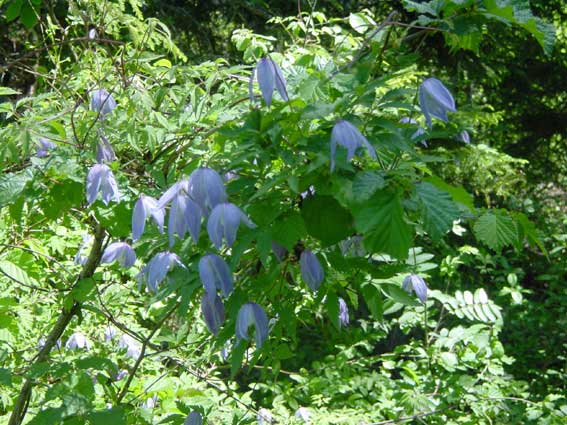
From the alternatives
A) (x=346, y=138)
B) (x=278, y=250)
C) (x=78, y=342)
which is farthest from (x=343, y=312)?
(x=78, y=342)

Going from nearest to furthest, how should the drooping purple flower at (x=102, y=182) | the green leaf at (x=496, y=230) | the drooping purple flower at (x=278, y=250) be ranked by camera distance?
the green leaf at (x=496, y=230) → the drooping purple flower at (x=278, y=250) → the drooping purple flower at (x=102, y=182)

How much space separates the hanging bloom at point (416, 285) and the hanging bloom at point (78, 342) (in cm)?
142

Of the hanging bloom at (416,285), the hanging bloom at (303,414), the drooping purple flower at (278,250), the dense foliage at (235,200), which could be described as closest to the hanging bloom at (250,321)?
the dense foliage at (235,200)

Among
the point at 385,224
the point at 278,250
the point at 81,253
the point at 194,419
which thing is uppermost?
the point at 385,224

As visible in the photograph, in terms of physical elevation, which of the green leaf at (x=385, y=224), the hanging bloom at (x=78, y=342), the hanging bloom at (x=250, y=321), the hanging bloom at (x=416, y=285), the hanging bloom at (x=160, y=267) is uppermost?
the green leaf at (x=385, y=224)

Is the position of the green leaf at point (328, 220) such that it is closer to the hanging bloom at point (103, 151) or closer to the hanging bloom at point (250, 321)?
the hanging bloom at point (250, 321)

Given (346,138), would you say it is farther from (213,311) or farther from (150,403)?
(150,403)

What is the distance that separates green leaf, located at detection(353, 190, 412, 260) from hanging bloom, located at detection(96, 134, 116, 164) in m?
0.80

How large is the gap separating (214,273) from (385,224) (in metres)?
0.36

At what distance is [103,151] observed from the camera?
5.65ft

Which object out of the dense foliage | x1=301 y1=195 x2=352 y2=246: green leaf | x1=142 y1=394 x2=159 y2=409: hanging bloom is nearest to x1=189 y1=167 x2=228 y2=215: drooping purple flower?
the dense foliage

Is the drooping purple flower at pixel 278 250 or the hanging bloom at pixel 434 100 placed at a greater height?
the hanging bloom at pixel 434 100

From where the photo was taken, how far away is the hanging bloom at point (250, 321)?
1396 mm

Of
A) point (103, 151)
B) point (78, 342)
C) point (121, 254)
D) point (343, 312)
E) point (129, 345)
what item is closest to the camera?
point (103, 151)
